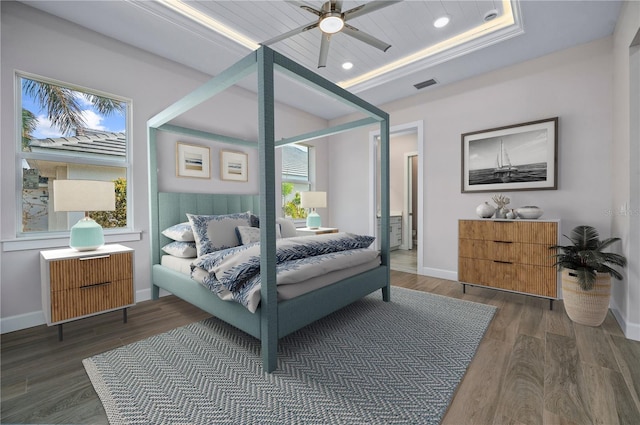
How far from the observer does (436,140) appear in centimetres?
394

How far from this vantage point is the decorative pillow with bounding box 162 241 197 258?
2715 millimetres

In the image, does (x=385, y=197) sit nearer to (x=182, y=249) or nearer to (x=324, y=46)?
(x=324, y=46)

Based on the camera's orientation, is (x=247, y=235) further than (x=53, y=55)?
Yes

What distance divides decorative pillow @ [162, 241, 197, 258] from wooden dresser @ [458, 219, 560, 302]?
3071 mm

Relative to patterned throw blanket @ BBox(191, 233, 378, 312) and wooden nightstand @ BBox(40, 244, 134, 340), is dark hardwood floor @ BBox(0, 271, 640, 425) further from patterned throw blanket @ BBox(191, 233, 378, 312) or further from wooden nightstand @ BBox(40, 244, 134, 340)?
patterned throw blanket @ BBox(191, 233, 378, 312)

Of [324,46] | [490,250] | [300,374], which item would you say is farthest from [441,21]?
[300,374]

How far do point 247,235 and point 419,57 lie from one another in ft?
9.69

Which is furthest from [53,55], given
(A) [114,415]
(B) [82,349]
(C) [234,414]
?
(C) [234,414]

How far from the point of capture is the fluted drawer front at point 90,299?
2.07 metres

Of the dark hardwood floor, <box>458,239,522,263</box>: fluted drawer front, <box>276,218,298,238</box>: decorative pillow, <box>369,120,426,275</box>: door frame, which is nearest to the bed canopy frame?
the dark hardwood floor

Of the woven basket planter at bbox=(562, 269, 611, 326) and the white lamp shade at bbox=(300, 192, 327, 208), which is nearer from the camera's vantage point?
the woven basket planter at bbox=(562, 269, 611, 326)

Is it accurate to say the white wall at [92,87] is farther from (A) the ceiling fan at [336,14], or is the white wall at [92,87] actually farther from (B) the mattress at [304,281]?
(A) the ceiling fan at [336,14]

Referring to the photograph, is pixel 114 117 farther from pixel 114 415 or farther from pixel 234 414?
pixel 234 414

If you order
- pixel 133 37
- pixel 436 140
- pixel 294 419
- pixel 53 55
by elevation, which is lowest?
pixel 294 419
